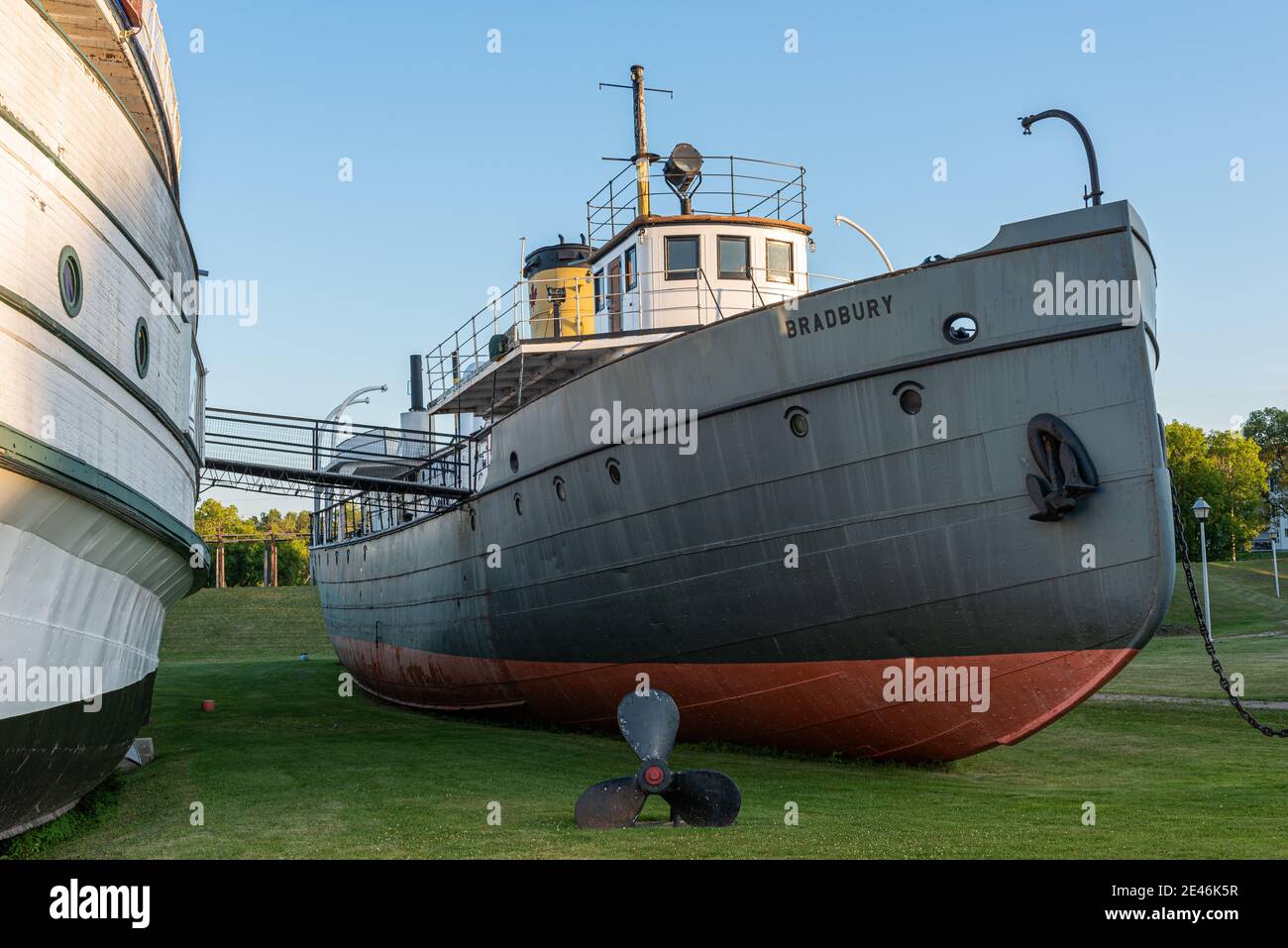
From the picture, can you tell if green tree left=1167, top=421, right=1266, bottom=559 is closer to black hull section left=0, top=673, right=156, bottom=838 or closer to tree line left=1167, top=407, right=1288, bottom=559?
tree line left=1167, top=407, right=1288, bottom=559

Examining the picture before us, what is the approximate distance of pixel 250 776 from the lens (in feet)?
31.6

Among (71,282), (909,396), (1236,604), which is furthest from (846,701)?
(1236,604)

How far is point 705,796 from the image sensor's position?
7.19m

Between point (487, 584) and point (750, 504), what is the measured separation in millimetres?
5088

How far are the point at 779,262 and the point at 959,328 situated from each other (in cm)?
543

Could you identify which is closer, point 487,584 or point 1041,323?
point 1041,323

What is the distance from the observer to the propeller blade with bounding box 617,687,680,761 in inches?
295

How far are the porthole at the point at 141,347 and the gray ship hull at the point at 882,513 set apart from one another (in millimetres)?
4802

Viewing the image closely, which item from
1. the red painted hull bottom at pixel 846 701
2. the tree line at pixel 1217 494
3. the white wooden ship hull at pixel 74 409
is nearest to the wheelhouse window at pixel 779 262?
the red painted hull bottom at pixel 846 701

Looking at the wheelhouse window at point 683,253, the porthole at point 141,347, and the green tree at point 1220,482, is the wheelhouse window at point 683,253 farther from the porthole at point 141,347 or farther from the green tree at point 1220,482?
the green tree at point 1220,482

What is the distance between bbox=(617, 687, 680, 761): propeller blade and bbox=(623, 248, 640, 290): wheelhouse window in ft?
26.6

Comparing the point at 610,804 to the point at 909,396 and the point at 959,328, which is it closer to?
the point at 909,396
